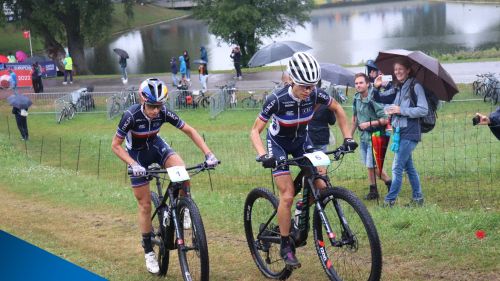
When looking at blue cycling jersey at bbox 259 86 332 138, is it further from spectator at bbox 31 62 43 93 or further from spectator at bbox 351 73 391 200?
spectator at bbox 31 62 43 93

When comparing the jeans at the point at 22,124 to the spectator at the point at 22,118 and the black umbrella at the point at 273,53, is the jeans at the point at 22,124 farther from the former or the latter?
the black umbrella at the point at 273,53

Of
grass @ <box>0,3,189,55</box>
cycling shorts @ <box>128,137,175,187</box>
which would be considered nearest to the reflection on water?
grass @ <box>0,3,189,55</box>

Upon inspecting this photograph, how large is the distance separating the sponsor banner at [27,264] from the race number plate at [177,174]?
2787 millimetres

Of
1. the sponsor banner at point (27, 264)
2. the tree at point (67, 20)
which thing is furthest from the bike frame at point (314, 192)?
the tree at point (67, 20)

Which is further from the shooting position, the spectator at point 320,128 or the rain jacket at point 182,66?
the rain jacket at point 182,66

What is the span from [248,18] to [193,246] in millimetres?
48338

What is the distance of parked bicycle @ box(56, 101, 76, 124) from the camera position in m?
29.2

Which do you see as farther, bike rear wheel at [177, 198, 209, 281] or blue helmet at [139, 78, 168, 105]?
blue helmet at [139, 78, 168, 105]

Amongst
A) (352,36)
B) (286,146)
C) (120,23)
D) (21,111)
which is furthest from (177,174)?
(120,23)

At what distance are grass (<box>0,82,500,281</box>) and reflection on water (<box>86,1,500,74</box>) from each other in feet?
118

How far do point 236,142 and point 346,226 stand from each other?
1461cm

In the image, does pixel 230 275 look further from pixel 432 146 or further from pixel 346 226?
pixel 432 146

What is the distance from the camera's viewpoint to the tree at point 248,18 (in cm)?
5362

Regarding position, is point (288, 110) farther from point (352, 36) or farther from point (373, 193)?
point (352, 36)
